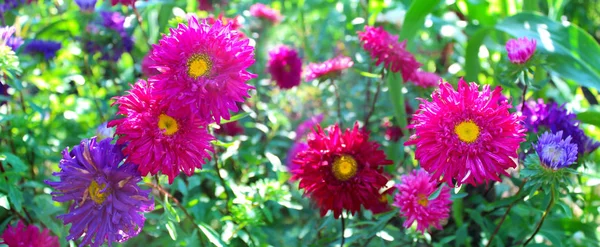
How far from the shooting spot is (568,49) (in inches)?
50.0

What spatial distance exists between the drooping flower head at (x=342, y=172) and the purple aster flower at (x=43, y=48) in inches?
34.2

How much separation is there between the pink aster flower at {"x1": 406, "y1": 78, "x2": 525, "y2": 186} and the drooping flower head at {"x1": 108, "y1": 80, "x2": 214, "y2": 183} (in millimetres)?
313

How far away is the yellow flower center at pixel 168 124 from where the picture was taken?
0.79 metres

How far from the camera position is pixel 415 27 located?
4.51 ft

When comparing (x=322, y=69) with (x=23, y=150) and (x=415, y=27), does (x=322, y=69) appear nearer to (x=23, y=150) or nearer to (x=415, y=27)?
(x=415, y=27)

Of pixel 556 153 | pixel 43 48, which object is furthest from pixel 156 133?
pixel 43 48

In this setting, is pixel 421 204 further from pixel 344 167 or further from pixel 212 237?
pixel 212 237

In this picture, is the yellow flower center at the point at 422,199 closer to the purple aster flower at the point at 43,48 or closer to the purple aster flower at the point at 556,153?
the purple aster flower at the point at 556,153

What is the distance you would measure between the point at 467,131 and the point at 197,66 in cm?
39

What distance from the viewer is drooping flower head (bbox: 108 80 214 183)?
78cm

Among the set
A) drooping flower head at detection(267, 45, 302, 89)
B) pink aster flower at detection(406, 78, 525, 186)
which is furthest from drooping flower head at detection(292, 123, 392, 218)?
drooping flower head at detection(267, 45, 302, 89)

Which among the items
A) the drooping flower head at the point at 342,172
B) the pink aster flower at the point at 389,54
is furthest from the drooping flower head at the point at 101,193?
the pink aster flower at the point at 389,54

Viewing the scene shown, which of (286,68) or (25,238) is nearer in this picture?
(25,238)

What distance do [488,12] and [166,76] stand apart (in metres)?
1.22
